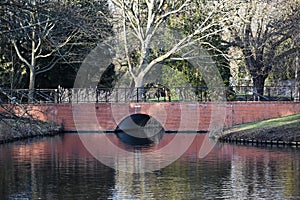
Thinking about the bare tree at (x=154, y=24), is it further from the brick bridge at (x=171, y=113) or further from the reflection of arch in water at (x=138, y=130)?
the reflection of arch in water at (x=138, y=130)

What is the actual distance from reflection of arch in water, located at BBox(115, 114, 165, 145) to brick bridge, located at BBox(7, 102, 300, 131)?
2.64 feet

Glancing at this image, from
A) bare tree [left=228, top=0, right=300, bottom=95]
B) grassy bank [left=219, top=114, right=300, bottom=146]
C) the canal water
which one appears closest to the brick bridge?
bare tree [left=228, top=0, right=300, bottom=95]

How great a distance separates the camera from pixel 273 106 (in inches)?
A: 1473

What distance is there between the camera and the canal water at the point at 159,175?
1733 cm

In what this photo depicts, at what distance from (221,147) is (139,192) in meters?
12.7

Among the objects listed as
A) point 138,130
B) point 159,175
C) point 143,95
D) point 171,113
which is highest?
point 143,95

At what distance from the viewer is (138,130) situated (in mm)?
43312

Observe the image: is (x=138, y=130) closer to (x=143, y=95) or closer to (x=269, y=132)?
(x=143, y=95)

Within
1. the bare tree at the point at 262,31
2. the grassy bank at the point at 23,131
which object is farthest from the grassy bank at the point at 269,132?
the grassy bank at the point at 23,131

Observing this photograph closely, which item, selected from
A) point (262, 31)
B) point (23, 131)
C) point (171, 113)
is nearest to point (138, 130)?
point (171, 113)

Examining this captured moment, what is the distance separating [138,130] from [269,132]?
43.3 feet

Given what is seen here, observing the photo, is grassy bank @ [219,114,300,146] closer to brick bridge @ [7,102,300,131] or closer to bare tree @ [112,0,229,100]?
brick bridge @ [7,102,300,131]

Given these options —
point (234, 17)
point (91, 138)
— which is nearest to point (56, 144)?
point (91, 138)

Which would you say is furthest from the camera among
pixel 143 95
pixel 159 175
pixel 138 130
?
pixel 138 130
